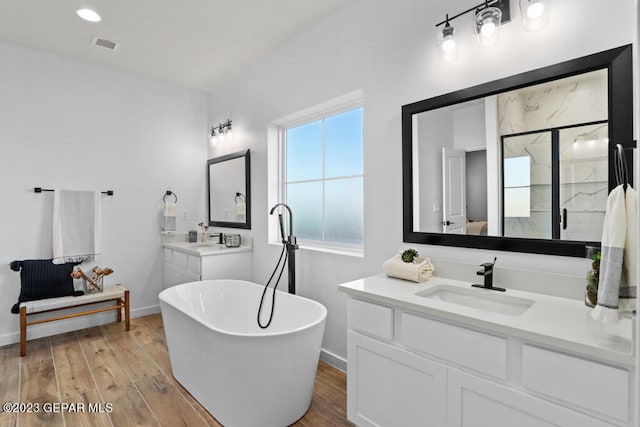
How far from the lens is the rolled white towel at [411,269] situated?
5.98 ft

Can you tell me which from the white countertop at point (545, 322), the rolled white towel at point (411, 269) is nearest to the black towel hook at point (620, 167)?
the white countertop at point (545, 322)

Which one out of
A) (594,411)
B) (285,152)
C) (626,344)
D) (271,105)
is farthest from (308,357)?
(271,105)

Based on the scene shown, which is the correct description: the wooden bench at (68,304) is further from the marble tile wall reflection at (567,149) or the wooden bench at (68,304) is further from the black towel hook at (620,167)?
the black towel hook at (620,167)

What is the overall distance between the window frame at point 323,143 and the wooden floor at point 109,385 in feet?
Answer: 3.06

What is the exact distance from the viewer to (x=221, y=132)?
3945mm

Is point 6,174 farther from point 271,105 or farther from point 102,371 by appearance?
point 271,105

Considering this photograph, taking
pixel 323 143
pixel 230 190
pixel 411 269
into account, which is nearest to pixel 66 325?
pixel 230 190

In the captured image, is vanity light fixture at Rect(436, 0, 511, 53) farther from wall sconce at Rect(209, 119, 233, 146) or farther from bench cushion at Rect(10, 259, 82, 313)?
bench cushion at Rect(10, 259, 82, 313)

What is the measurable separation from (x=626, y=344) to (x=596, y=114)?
944mm

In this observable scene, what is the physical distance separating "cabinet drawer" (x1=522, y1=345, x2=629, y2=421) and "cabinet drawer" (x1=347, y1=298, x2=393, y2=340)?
1.86 feet

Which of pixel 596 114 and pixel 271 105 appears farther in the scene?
pixel 271 105

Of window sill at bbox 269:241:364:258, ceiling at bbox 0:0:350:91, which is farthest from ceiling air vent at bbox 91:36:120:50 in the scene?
window sill at bbox 269:241:364:258

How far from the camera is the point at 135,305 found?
388cm

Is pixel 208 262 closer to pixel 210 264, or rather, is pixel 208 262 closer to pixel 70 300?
pixel 210 264
